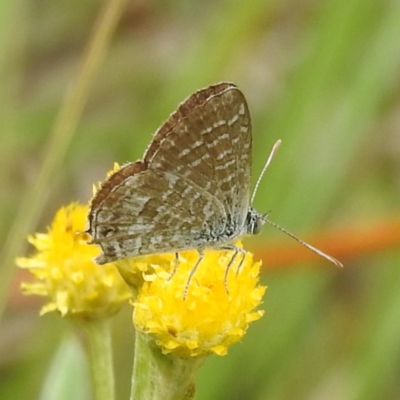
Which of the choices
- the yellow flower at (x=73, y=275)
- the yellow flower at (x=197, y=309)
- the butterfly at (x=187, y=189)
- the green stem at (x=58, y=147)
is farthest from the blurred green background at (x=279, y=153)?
the yellow flower at (x=197, y=309)

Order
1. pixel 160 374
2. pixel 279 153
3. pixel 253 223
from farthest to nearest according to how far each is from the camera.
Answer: pixel 279 153
pixel 253 223
pixel 160 374

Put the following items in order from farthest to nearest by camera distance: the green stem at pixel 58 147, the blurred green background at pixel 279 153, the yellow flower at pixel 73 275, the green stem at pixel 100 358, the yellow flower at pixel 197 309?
1. the blurred green background at pixel 279 153
2. the green stem at pixel 58 147
3. the yellow flower at pixel 73 275
4. the green stem at pixel 100 358
5. the yellow flower at pixel 197 309

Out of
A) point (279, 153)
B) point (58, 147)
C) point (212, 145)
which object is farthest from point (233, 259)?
point (279, 153)

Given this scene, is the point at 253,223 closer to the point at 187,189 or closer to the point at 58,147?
the point at 187,189

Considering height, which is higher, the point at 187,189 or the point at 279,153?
the point at 187,189

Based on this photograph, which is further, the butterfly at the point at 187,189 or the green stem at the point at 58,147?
the green stem at the point at 58,147

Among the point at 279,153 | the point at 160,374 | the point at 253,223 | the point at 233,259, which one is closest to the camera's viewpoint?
the point at 160,374

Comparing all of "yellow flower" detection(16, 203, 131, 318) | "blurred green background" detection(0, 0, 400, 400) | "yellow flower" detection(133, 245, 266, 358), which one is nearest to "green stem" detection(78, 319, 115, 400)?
"yellow flower" detection(16, 203, 131, 318)

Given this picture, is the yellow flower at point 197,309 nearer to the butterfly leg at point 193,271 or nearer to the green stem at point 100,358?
the butterfly leg at point 193,271
